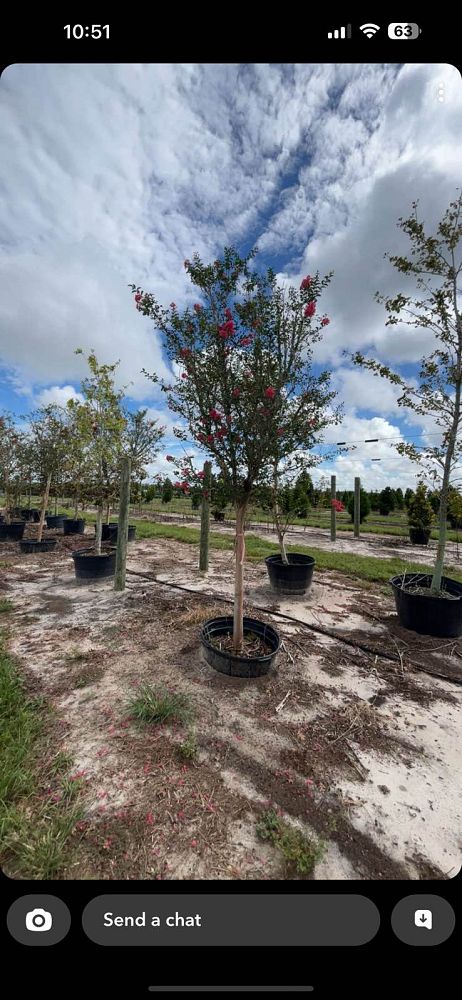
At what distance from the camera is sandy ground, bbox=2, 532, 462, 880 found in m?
1.53

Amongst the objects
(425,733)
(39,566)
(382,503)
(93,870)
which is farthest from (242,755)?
(382,503)

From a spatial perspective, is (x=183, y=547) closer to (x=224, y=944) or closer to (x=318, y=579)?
(x=318, y=579)

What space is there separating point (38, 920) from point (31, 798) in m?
1.21

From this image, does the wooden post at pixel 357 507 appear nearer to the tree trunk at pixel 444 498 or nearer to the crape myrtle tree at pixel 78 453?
the tree trunk at pixel 444 498

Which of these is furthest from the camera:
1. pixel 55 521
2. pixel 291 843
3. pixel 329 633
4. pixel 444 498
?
pixel 55 521

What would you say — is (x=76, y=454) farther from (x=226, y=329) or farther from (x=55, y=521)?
(x=55, y=521)

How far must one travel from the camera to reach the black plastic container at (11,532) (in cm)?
1043

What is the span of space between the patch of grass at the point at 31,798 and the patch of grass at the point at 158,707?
56 centimetres
